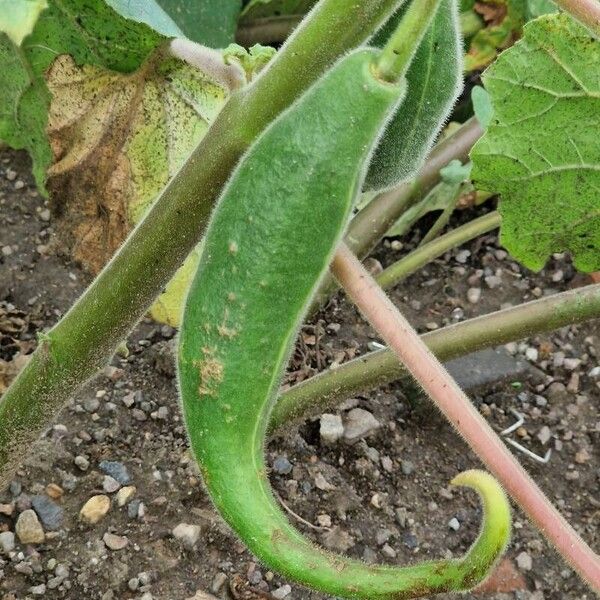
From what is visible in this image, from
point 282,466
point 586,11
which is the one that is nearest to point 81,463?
point 282,466

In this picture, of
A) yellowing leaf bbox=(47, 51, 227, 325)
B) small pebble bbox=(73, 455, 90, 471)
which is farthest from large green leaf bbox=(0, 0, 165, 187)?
small pebble bbox=(73, 455, 90, 471)

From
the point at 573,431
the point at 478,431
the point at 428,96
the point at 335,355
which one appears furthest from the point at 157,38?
the point at 573,431

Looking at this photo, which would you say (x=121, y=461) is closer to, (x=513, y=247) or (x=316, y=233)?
(x=513, y=247)

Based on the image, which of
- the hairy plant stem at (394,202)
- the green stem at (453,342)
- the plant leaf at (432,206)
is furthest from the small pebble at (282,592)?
the plant leaf at (432,206)

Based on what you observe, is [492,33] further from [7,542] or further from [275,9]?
[7,542]

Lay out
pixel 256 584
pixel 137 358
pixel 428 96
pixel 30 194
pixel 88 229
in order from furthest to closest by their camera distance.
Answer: pixel 30 194 < pixel 137 358 < pixel 88 229 < pixel 256 584 < pixel 428 96

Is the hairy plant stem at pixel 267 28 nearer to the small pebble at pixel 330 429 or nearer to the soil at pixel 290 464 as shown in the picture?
the soil at pixel 290 464
